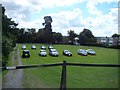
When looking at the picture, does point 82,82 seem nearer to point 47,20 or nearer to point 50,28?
point 47,20

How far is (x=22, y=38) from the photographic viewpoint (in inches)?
4400

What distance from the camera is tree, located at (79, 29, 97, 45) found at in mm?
116375

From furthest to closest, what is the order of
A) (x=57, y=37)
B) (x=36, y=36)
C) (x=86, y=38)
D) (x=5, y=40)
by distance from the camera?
(x=57, y=37) < (x=86, y=38) < (x=36, y=36) < (x=5, y=40)

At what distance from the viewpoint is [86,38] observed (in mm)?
118062

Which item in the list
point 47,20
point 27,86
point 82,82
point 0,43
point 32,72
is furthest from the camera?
point 47,20

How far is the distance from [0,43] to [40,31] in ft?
316

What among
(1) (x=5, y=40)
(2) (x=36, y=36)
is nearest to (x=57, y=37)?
(2) (x=36, y=36)

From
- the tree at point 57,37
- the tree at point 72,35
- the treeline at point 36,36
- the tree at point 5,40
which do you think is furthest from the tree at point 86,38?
the tree at point 5,40

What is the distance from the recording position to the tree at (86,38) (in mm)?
116375

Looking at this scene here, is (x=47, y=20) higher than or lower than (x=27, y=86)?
higher

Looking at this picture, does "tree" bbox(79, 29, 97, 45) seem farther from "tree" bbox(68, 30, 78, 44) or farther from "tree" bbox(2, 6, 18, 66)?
"tree" bbox(2, 6, 18, 66)

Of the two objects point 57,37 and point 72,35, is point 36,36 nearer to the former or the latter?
point 57,37

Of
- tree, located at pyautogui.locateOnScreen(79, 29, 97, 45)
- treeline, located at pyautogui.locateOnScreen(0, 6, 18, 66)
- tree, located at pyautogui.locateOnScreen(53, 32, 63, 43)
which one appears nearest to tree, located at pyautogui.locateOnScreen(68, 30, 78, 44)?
tree, located at pyautogui.locateOnScreen(79, 29, 97, 45)

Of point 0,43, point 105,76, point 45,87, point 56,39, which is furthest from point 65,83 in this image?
point 56,39
